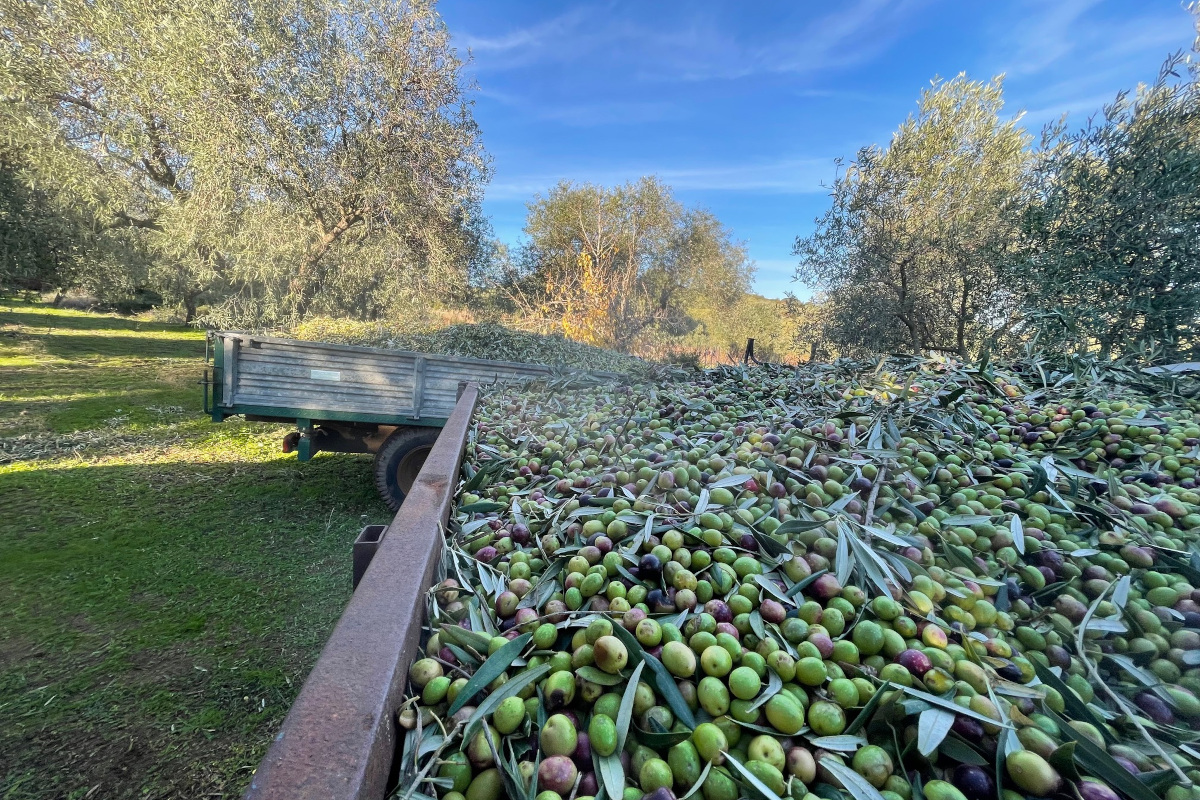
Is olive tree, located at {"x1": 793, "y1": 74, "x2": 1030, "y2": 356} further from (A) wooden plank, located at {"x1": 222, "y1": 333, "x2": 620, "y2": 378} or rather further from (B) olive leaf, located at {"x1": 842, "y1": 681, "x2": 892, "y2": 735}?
(B) olive leaf, located at {"x1": 842, "y1": 681, "x2": 892, "y2": 735}

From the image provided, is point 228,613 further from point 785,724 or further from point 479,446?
point 785,724

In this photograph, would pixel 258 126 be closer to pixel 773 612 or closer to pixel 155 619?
pixel 155 619

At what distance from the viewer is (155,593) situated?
4.11 metres

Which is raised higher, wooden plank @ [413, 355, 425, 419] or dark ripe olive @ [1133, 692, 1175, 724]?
dark ripe olive @ [1133, 692, 1175, 724]

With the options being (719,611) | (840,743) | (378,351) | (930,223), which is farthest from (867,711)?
(930,223)

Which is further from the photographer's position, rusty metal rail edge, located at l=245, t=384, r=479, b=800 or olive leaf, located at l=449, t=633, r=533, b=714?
olive leaf, located at l=449, t=633, r=533, b=714

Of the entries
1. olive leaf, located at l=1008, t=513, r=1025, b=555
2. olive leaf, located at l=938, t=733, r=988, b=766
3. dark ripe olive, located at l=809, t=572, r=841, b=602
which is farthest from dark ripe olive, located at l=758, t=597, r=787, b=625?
olive leaf, located at l=1008, t=513, r=1025, b=555

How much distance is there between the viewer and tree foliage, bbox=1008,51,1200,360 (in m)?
5.75

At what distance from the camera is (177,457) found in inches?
304

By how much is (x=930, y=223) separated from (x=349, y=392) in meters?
10.1

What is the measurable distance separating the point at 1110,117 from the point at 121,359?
74.4 ft

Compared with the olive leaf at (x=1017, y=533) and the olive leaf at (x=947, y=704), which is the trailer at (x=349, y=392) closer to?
the olive leaf at (x=1017, y=533)

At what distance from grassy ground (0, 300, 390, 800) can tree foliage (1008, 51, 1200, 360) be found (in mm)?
7091

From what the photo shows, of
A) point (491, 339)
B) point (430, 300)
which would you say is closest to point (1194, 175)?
point (491, 339)
